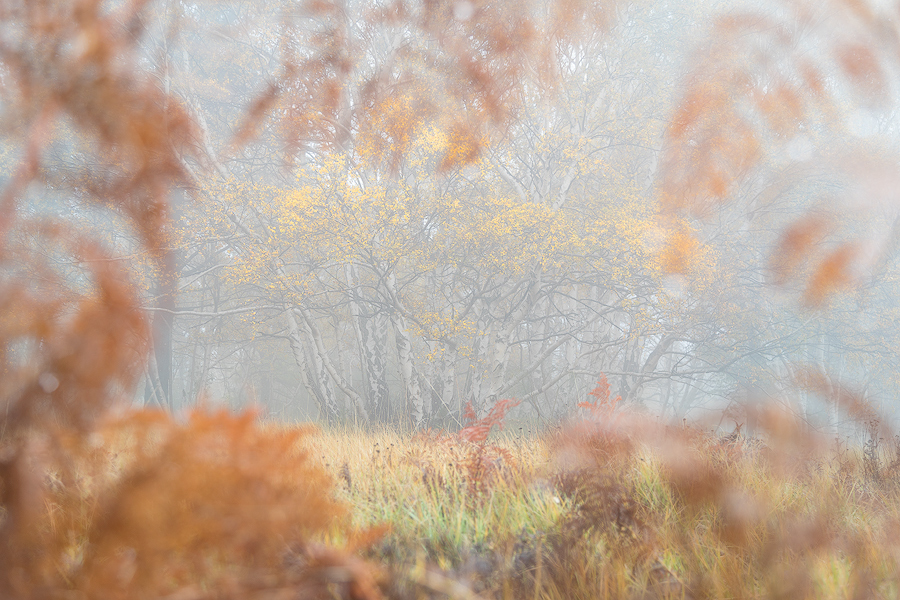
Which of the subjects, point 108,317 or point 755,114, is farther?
point 755,114

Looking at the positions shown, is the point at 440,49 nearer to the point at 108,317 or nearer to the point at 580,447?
the point at 580,447

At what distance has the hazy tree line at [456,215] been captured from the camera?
656 centimetres

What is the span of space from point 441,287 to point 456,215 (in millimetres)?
1212

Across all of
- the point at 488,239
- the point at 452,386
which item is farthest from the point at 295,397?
the point at 488,239

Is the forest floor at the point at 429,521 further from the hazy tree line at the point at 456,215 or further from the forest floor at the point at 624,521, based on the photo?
the hazy tree line at the point at 456,215

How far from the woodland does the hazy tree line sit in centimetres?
8

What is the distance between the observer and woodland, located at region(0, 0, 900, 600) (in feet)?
3.91

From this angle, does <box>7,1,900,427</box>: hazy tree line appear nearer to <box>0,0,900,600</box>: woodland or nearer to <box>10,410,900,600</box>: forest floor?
<box>0,0,900,600</box>: woodland

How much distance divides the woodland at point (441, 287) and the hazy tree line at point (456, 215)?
78 millimetres

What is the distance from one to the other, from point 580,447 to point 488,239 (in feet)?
16.2

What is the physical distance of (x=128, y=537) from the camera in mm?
930

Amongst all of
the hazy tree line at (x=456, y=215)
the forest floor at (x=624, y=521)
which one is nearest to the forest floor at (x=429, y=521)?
the forest floor at (x=624, y=521)

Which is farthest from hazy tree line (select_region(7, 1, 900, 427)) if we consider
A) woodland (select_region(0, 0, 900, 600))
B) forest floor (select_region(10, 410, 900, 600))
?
forest floor (select_region(10, 410, 900, 600))

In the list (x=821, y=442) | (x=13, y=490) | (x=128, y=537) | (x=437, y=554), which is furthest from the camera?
(x=821, y=442)
